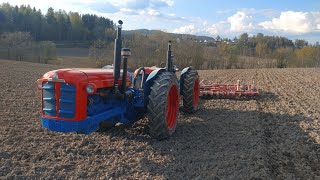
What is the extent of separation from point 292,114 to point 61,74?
6.55 meters

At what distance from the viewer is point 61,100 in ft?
16.8

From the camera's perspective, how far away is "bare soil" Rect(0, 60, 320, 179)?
4.86 meters

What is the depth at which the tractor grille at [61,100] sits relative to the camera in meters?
5.09

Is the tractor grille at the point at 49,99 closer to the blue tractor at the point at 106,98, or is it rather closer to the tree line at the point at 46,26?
the blue tractor at the point at 106,98

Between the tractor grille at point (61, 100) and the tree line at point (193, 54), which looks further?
the tree line at point (193, 54)

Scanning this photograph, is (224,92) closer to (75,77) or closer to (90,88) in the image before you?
(90,88)

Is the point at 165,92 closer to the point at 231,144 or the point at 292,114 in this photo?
the point at 231,144

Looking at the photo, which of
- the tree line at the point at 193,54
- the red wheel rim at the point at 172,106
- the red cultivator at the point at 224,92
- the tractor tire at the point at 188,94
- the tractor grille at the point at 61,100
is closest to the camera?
the tractor grille at the point at 61,100

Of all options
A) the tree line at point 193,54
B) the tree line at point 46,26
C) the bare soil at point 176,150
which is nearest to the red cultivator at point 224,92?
the bare soil at point 176,150

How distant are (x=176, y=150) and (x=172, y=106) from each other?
1.41 m

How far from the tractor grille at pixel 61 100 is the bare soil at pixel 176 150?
707 millimetres

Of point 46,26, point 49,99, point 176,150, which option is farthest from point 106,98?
point 46,26

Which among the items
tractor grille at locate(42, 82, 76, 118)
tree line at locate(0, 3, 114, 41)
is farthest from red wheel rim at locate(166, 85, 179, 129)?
tree line at locate(0, 3, 114, 41)

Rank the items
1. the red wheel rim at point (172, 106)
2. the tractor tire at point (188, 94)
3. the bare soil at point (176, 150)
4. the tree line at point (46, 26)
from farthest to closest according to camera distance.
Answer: the tree line at point (46, 26) < the tractor tire at point (188, 94) < the red wheel rim at point (172, 106) < the bare soil at point (176, 150)
